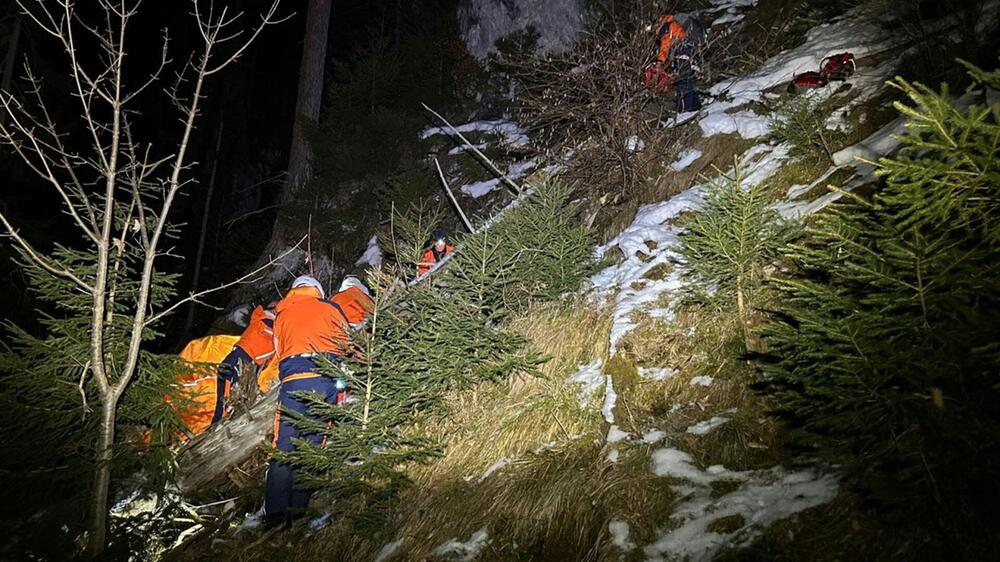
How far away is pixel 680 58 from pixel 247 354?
7148mm

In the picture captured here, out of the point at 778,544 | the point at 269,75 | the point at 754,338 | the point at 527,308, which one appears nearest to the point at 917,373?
the point at 778,544

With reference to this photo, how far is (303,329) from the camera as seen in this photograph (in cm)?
454

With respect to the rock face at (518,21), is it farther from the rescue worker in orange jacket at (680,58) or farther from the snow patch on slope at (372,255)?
the snow patch on slope at (372,255)

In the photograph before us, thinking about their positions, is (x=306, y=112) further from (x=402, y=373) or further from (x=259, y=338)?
(x=402, y=373)

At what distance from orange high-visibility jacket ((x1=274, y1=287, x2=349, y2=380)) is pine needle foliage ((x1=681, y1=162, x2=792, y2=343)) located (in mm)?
3088

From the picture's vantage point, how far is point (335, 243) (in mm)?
11336

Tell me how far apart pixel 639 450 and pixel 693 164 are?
465cm

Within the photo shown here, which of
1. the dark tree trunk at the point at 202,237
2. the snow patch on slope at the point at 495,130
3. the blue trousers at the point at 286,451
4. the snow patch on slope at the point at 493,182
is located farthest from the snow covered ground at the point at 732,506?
the dark tree trunk at the point at 202,237

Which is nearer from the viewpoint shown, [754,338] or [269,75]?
[754,338]

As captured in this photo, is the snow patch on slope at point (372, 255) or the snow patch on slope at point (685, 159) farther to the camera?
the snow patch on slope at point (372, 255)

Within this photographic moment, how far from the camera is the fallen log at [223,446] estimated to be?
464cm

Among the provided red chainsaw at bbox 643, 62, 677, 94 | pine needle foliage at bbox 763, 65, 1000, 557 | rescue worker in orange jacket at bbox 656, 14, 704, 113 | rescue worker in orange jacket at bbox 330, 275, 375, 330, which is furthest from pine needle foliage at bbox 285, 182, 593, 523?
rescue worker in orange jacket at bbox 656, 14, 704, 113

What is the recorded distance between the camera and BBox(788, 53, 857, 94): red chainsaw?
593 cm

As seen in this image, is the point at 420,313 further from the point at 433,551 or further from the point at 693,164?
the point at 693,164
